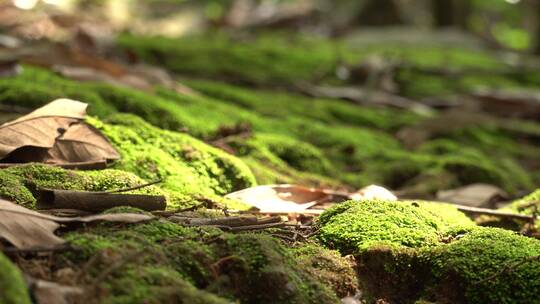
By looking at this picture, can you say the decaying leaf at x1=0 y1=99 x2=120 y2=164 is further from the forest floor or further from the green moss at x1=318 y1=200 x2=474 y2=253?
the green moss at x1=318 y1=200 x2=474 y2=253

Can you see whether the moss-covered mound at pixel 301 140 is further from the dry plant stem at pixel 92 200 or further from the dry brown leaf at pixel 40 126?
the dry plant stem at pixel 92 200

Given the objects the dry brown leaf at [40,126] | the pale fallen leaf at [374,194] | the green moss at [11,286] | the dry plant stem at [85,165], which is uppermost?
the dry brown leaf at [40,126]

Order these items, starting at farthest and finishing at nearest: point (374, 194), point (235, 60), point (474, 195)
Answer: point (235, 60)
point (474, 195)
point (374, 194)

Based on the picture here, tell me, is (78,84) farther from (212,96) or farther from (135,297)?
(135,297)

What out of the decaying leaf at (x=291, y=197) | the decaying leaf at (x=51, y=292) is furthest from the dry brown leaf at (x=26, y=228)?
the decaying leaf at (x=291, y=197)

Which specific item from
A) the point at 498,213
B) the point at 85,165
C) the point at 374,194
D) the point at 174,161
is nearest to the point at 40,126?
the point at 85,165

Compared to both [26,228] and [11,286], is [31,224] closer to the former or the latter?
[26,228]

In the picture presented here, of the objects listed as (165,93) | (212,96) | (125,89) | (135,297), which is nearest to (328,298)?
(135,297)
